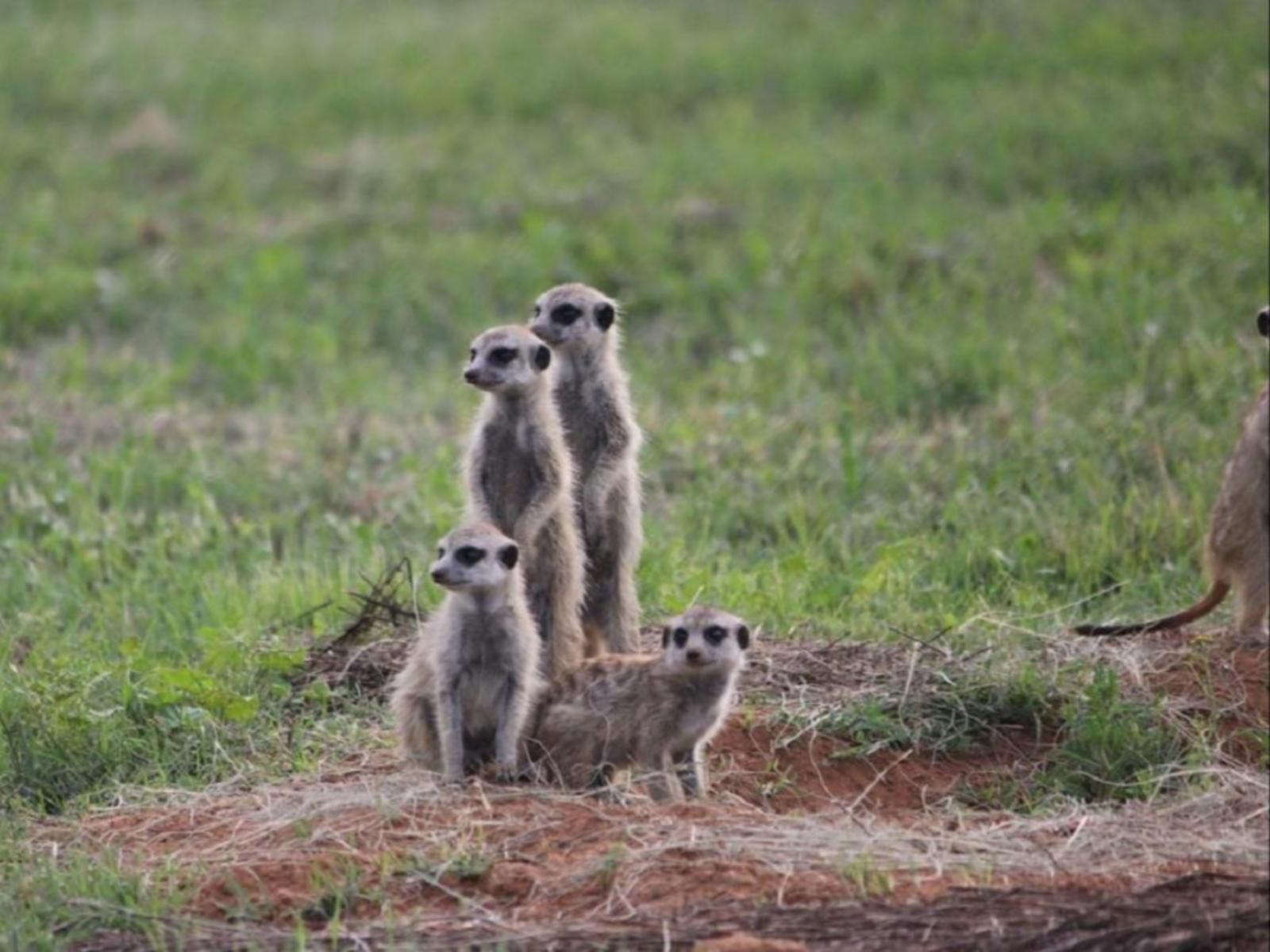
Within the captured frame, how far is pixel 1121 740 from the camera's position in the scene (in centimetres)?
619

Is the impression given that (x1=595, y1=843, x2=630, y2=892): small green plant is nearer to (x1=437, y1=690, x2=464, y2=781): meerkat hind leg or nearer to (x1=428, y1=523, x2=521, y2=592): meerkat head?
(x1=437, y1=690, x2=464, y2=781): meerkat hind leg

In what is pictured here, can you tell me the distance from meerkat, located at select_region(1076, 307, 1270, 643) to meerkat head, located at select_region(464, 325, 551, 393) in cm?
197

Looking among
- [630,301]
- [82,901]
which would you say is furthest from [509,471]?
[630,301]

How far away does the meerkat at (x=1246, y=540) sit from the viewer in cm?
705

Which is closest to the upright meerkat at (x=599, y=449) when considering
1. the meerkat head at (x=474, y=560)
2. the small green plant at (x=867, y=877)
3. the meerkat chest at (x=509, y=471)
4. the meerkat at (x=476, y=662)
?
the meerkat chest at (x=509, y=471)

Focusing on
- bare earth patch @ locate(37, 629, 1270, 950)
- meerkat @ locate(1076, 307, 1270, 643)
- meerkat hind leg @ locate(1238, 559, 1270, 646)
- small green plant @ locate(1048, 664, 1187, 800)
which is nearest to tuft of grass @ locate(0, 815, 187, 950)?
bare earth patch @ locate(37, 629, 1270, 950)

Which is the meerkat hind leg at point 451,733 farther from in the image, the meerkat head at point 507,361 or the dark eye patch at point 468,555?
the meerkat head at point 507,361

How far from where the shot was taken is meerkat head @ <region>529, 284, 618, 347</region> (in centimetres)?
688

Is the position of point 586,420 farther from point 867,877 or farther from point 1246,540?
point 867,877

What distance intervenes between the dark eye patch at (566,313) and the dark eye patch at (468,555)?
1209 mm

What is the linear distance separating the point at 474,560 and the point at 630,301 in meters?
5.72

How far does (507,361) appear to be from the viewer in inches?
255

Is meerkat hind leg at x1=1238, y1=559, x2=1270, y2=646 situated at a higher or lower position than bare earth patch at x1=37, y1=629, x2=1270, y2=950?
lower

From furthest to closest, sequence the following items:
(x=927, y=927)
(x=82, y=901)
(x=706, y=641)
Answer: (x=706, y=641), (x=82, y=901), (x=927, y=927)
